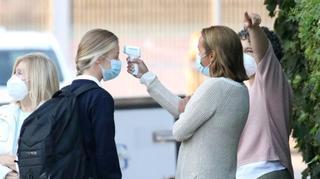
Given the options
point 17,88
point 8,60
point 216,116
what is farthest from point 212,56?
point 8,60

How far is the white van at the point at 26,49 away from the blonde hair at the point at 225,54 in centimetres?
639

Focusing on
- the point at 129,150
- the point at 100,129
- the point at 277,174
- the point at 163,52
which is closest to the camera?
the point at 100,129

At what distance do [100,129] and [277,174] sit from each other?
1.15 metres

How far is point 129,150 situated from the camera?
9016 millimetres

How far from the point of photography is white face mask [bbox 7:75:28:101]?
5.37 metres

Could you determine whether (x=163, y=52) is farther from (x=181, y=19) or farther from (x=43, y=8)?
(x=43, y=8)

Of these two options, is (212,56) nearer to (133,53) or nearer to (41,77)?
(133,53)

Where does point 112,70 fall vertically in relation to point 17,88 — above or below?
above

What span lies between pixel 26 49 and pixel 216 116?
23.5ft

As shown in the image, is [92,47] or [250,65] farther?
[250,65]

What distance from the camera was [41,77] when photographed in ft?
17.6

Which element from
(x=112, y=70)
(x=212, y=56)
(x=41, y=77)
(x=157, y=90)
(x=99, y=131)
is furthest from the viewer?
(x=41, y=77)

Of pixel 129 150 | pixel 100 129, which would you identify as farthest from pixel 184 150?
pixel 129 150

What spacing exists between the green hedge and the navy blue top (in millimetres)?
1149
